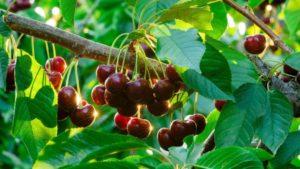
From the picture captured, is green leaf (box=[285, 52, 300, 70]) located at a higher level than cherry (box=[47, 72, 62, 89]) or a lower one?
higher

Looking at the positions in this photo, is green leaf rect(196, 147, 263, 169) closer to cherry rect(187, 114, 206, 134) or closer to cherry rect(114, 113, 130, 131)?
cherry rect(187, 114, 206, 134)

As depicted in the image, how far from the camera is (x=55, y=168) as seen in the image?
1314 mm

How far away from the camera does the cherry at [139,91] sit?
4.70 ft

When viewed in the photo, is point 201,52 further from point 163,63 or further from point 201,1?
point 163,63

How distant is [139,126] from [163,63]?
20 centimetres

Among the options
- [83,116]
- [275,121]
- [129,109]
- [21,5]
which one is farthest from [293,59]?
[21,5]

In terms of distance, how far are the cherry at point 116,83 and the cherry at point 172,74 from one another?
10cm

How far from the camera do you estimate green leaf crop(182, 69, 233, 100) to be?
139 cm

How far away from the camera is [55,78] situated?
164 cm

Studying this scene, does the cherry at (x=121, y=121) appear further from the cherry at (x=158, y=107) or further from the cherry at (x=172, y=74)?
the cherry at (x=172, y=74)

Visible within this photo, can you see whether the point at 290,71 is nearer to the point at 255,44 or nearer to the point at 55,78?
the point at 255,44

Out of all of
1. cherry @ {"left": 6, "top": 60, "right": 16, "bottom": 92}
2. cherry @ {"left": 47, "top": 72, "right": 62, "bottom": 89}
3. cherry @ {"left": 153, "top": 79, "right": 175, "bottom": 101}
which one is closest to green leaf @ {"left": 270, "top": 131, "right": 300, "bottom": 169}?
cherry @ {"left": 153, "top": 79, "right": 175, "bottom": 101}

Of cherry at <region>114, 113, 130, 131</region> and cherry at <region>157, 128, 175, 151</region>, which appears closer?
cherry at <region>157, 128, 175, 151</region>

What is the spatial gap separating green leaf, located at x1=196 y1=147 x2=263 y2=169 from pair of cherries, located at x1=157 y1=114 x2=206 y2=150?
0.43 meters
